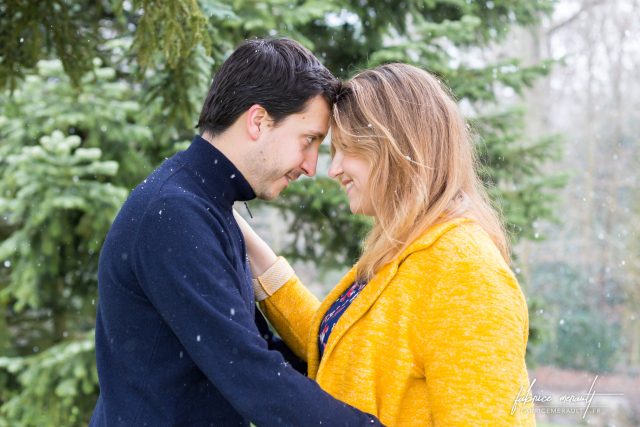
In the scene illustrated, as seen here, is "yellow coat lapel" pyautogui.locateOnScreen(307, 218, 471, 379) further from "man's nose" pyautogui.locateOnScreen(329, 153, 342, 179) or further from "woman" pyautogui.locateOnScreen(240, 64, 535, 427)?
"man's nose" pyautogui.locateOnScreen(329, 153, 342, 179)

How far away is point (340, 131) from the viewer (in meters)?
2.12

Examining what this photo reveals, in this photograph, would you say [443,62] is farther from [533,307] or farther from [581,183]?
[581,183]

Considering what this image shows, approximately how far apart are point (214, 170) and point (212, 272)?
0.39 meters

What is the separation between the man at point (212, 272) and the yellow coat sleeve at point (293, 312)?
413 millimetres

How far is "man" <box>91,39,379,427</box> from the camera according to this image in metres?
1.70

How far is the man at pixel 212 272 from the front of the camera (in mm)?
1700

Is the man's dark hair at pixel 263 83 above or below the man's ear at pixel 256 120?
above

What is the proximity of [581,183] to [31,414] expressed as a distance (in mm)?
13343

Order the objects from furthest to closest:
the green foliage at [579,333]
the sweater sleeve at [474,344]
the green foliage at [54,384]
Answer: the green foliage at [579,333] < the green foliage at [54,384] < the sweater sleeve at [474,344]

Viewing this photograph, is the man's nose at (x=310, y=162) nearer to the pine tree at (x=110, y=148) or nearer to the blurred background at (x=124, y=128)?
the blurred background at (x=124, y=128)

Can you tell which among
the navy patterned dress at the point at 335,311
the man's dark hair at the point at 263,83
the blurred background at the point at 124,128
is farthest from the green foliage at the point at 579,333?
the man's dark hair at the point at 263,83

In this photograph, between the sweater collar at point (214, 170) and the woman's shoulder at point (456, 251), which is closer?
the woman's shoulder at point (456, 251)

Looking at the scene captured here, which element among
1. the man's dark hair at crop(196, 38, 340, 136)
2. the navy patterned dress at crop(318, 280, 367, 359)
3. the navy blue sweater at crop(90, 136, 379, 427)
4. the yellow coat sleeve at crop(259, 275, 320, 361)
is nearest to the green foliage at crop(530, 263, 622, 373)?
the yellow coat sleeve at crop(259, 275, 320, 361)

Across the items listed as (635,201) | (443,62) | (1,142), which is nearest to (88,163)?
(1,142)
